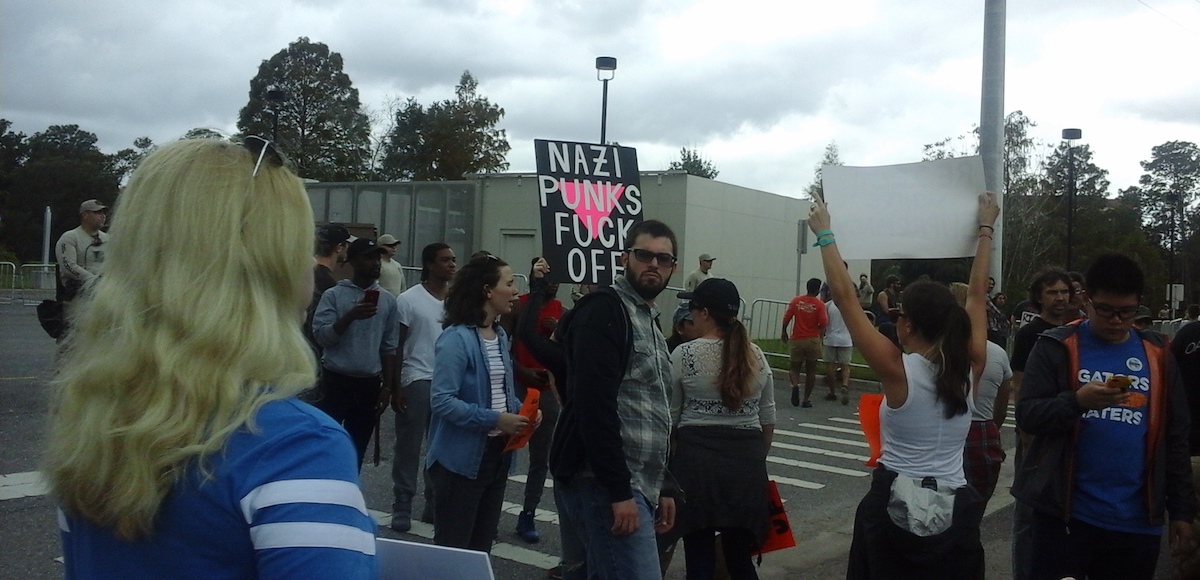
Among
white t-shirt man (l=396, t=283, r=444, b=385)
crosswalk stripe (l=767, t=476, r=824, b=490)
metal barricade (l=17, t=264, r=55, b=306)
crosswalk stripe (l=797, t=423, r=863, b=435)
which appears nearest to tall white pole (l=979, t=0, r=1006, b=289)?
crosswalk stripe (l=767, t=476, r=824, b=490)

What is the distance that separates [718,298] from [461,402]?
134 cm

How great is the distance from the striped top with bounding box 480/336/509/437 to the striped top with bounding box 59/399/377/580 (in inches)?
140

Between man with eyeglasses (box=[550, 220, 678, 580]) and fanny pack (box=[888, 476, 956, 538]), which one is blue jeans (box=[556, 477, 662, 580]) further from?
fanny pack (box=[888, 476, 956, 538])

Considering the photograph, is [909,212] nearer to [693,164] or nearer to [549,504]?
[549,504]

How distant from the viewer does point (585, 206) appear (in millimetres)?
7332

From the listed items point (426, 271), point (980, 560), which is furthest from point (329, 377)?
point (980, 560)

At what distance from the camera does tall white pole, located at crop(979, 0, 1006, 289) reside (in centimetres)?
983

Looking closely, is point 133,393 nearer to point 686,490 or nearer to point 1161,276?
point 686,490

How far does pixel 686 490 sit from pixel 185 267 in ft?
11.5

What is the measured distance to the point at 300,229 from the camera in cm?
144

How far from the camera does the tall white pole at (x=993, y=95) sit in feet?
32.2

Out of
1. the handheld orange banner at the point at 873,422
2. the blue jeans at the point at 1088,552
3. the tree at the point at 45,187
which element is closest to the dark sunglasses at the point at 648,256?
the handheld orange banner at the point at 873,422

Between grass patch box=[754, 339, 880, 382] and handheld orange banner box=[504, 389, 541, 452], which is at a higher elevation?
handheld orange banner box=[504, 389, 541, 452]

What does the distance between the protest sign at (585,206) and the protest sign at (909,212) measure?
3025 mm
